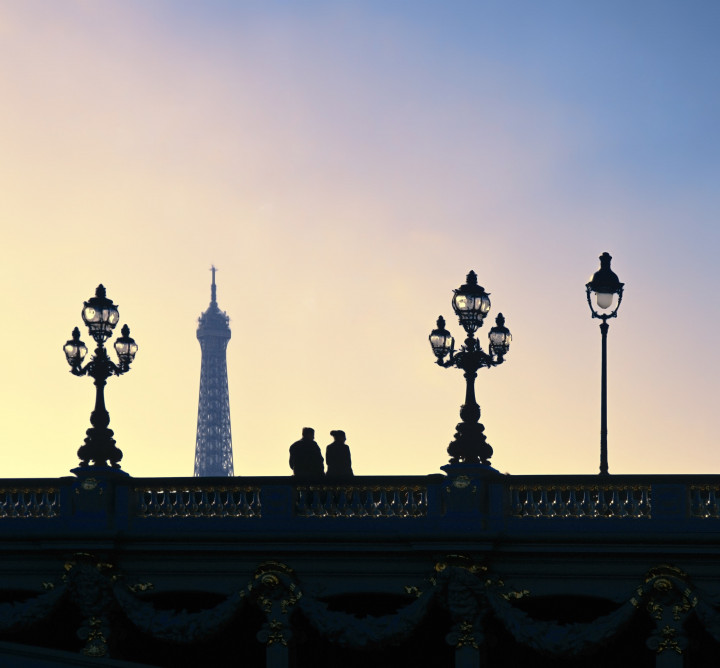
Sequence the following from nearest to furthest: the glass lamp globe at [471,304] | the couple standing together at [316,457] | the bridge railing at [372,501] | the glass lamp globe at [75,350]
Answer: the bridge railing at [372,501], the glass lamp globe at [471,304], the couple standing together at [316,457], the glass lamp globe at [75,350]

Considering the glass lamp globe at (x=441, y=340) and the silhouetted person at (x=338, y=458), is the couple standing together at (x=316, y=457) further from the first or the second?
Result: the glass lamp globe at (x=441, y=340)

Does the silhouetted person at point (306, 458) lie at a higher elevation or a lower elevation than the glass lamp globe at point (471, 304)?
lower

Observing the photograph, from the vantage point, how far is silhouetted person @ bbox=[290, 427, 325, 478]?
3114cm

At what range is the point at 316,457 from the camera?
31297 millimetres

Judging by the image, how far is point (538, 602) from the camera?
3162 centimetres

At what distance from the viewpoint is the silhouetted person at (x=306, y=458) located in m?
31.1

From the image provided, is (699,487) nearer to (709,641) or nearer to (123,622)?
(709,641)

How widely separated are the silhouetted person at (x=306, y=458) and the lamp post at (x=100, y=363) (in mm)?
3554

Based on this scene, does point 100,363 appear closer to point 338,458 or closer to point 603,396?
point 338,458

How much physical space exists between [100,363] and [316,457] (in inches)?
186

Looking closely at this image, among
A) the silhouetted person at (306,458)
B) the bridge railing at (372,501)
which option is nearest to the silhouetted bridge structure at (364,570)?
the bridge railing at (372,501)

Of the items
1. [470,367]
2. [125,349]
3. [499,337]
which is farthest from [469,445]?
[125,349]

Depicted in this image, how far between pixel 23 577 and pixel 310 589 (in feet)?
18.8

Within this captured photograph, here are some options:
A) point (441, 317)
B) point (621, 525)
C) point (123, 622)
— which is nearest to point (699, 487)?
point (621, 525)
